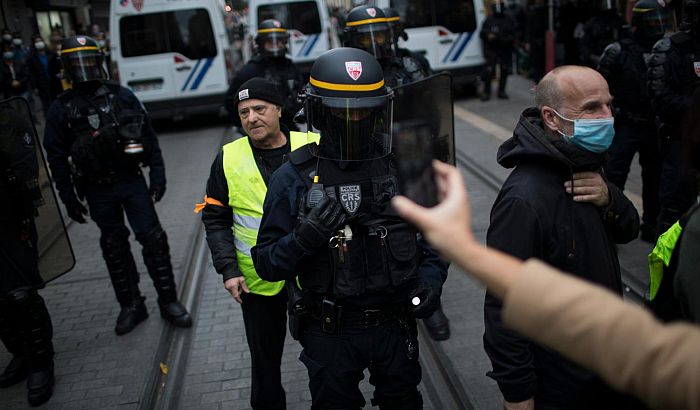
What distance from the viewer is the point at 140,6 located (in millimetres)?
11227

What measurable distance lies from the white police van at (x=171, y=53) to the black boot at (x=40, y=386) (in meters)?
8.30

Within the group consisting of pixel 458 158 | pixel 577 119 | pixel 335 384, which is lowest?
pixel 458 158

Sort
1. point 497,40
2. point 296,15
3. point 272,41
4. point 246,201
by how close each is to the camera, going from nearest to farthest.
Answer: point 246,201 → point 272,41 → point 497,40 → point 296,15

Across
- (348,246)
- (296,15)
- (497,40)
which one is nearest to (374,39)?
(348,246)

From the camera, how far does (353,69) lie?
2307mm

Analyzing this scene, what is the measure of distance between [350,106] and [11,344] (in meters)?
2.92

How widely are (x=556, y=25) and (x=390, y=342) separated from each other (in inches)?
498

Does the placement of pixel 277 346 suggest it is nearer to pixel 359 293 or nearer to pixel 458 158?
pixel 359 293

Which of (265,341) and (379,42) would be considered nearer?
(265,341)

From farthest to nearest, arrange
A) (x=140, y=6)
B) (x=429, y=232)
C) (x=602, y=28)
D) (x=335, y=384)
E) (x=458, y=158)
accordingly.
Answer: (x=140, y=6) → (x=458, y=158) → (x=602, y=28) → (x=335, y=384) → (x=429, y=232)

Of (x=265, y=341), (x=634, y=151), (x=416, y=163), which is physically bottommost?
(x=265, y=341)

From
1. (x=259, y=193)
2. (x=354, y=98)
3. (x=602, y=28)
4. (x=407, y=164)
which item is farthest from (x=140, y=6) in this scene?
(x=407, y=164)

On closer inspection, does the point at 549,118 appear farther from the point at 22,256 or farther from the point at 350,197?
the point at 22,256

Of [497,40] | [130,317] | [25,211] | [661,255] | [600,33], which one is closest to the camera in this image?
[661,255]
